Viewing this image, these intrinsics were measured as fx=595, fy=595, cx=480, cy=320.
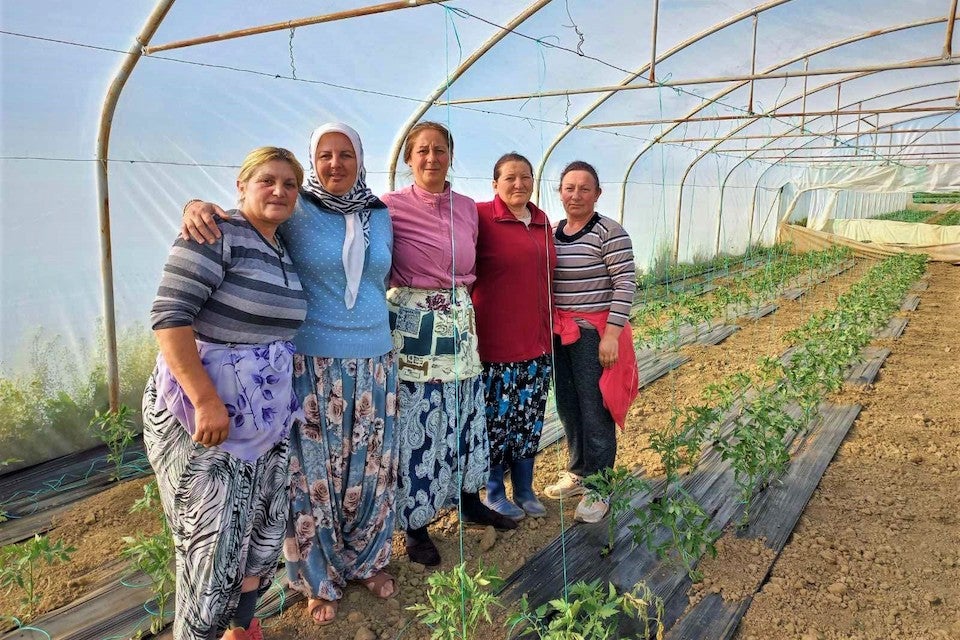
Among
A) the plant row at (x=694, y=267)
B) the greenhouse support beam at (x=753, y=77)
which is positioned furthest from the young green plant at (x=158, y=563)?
the plant row at (x=694, y=267)

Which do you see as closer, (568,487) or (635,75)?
(568,487)

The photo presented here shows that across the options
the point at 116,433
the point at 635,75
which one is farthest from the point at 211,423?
the point at 635,75

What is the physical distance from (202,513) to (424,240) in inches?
40.4

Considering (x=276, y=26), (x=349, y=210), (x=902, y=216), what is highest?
(x=276, y=26)

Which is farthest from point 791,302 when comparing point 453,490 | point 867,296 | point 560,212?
point 453,490

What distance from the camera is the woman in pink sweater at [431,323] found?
197cm

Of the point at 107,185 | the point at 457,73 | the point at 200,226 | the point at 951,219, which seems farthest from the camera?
the point at 951,219

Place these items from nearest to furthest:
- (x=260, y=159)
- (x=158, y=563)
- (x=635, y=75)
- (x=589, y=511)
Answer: (x=260, y=159) → (x=158, y=563) → (x=589, y=511) → (x=635, y=75)

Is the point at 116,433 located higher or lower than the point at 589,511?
higher

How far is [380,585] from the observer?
204 cm

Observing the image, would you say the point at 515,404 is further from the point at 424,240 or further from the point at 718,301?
the point at 718,301

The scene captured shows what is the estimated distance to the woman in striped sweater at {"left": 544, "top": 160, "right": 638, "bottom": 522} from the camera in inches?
90.7

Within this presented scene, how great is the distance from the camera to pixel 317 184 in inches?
69.7

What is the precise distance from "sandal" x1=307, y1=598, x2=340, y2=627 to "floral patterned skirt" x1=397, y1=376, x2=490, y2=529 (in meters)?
0.35
